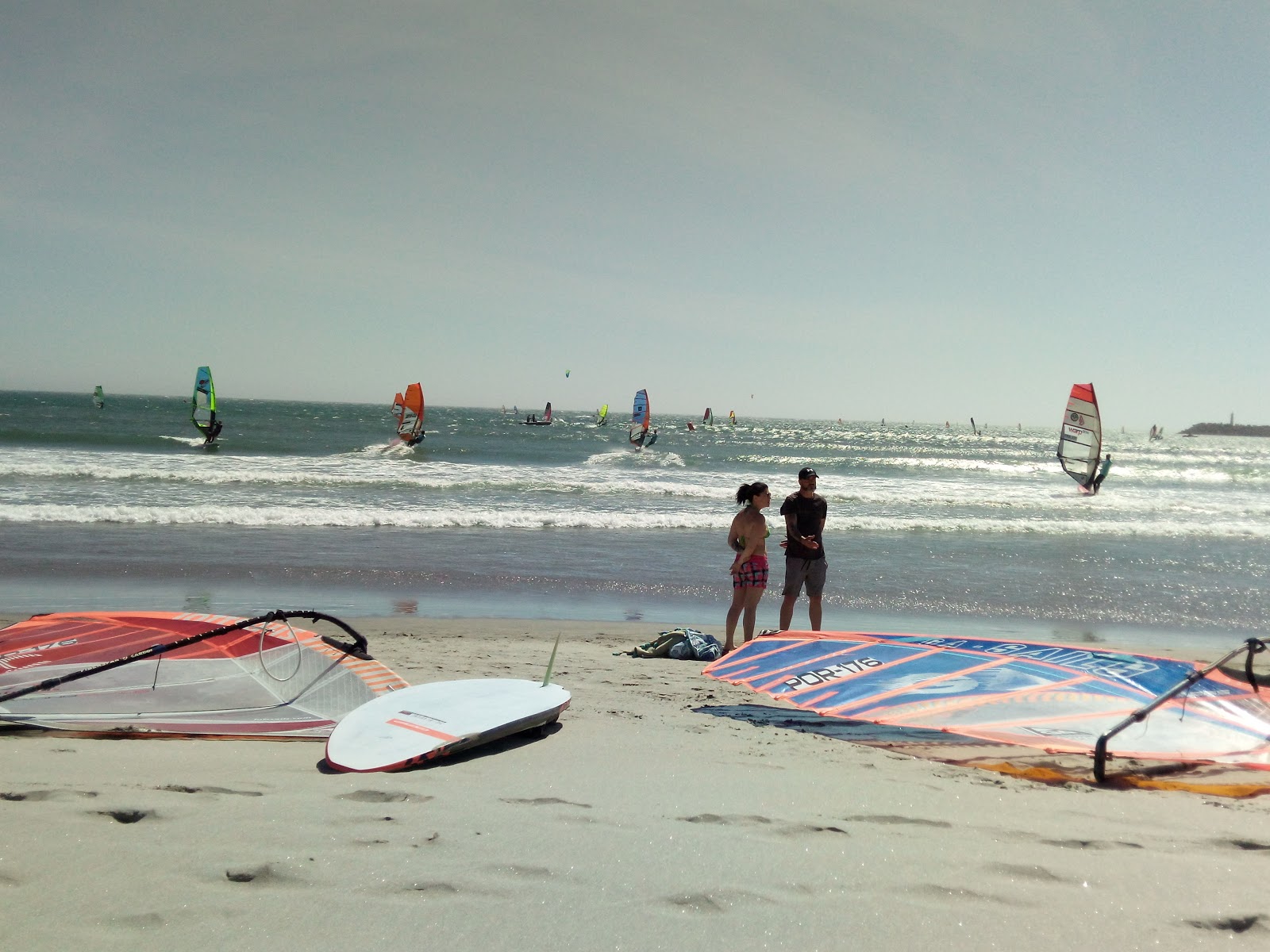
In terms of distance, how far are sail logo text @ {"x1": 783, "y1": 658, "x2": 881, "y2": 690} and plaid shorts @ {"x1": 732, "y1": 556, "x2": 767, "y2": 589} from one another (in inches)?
66.7

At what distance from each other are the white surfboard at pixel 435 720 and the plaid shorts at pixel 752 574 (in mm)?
2467

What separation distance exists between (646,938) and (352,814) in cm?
107

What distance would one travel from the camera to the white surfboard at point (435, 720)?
3090 millimetres

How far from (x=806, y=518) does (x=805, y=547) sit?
23 cm

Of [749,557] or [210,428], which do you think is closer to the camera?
[749,557]

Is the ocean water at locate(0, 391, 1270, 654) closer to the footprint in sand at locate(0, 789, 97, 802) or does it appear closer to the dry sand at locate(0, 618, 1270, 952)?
the dry sand at locate(0, 618, 1270, 952)

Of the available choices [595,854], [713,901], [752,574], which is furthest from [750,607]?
[713,901]

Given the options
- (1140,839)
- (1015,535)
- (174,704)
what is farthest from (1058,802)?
(1015,535)

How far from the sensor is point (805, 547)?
6.32 metres

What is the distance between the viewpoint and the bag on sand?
244 inches

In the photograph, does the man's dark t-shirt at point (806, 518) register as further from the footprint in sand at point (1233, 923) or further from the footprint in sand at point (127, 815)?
the footprint in sand at point (127, 815)

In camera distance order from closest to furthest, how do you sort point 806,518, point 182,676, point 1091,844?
point 1091,844 → point 182,676 → point 806,518

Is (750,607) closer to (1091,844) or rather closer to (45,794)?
(1091,844)

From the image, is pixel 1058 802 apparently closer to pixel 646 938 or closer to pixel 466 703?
pixel 646 938
